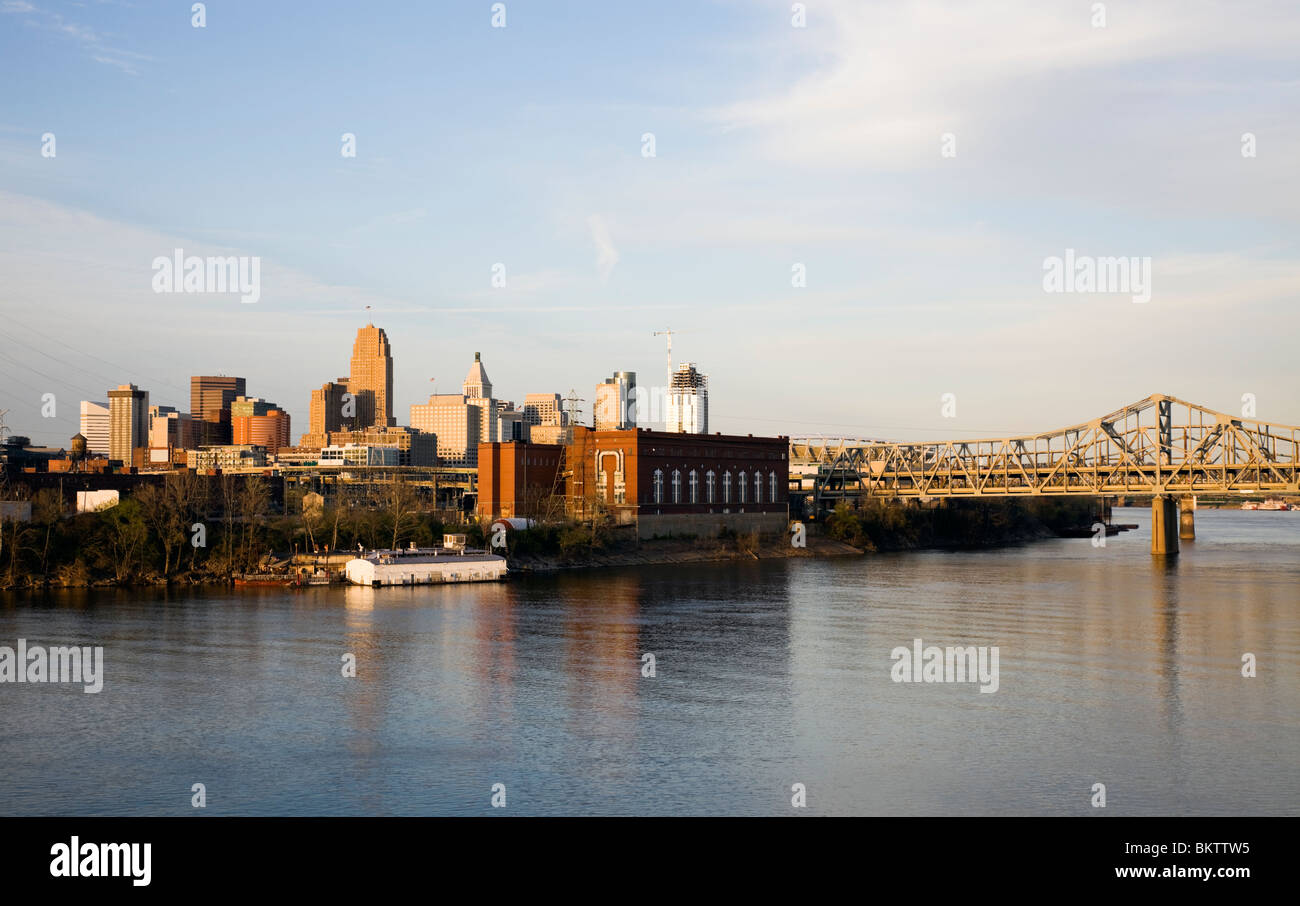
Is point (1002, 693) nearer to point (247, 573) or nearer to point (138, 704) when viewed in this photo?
point (138, 704)

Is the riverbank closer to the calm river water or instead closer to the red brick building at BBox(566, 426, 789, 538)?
the red brick building at BBox(566, 426, 789, 538)

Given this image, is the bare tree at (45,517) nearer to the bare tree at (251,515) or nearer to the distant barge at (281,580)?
the distant barge at (281,580)

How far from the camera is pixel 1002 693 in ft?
111

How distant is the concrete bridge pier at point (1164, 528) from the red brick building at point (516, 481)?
48.0m

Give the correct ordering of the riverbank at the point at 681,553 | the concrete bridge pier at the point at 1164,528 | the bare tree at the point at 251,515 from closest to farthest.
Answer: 1. the bare tree at the point at 251,515
2. the riverbank at the point at 681,553
3. the concrete bridge pier at the point at 1164,528

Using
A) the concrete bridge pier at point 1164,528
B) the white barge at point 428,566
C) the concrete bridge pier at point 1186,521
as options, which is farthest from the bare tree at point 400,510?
the concrete bridge pier at point 1186,521

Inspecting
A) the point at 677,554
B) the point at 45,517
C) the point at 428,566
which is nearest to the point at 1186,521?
the point at 677,554

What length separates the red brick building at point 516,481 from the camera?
307 ft

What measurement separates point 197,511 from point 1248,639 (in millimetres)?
60806

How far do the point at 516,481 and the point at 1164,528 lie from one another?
52.1 m

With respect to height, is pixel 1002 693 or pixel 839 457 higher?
pixel 839 457
